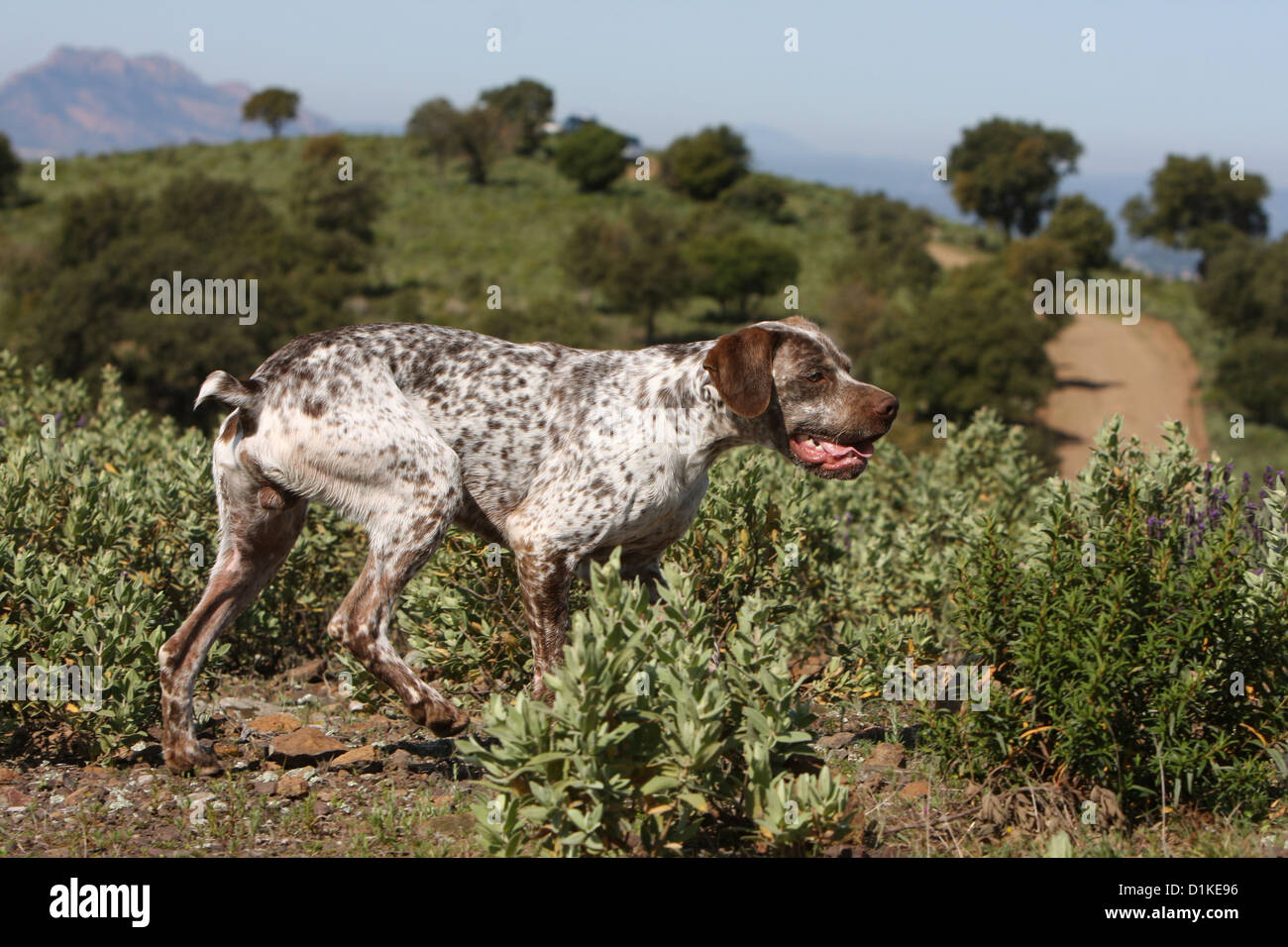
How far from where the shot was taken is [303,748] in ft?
18.7

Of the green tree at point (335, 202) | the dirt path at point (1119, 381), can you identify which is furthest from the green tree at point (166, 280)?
the dirt path at point (1119, 381)

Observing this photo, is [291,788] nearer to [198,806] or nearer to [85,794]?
[198,806]

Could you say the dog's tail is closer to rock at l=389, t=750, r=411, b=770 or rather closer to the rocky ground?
the rocky ground

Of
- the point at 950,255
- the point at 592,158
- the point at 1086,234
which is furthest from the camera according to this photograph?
the point at 592,158

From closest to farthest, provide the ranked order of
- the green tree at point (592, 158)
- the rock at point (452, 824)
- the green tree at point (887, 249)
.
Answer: the rock at point (452, 824) < the green tree at point (887, 249) < the green tree at point (592, 158)

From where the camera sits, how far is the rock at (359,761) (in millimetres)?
5492

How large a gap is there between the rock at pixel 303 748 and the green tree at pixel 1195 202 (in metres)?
89.5

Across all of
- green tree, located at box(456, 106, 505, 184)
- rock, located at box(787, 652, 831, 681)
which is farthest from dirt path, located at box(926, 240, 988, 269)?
rock, located at box(787, 652, 831, 681)

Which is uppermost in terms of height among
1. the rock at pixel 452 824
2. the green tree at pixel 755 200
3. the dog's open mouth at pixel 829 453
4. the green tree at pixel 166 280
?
the green tree at pixel 755 200

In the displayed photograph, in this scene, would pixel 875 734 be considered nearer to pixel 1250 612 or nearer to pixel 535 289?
pixel 1250 612

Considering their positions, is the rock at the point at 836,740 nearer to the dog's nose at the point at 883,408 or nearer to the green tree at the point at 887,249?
the dog's nose at the point at 883,408

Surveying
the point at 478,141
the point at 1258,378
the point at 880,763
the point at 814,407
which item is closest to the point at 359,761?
the point at 880,763

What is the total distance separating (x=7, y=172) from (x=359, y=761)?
82.7m
